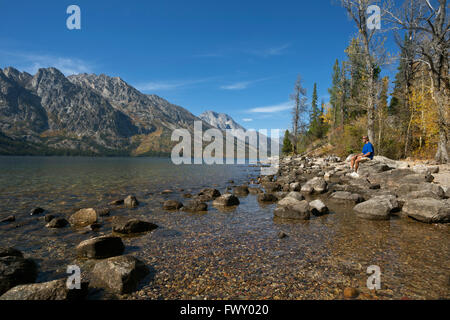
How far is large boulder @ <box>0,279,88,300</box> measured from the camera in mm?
4242

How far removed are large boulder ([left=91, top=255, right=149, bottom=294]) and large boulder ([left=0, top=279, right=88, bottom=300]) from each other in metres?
0.73

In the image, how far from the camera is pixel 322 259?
20.9ft

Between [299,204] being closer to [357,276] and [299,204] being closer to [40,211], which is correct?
[357,276]

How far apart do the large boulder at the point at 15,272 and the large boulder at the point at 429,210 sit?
1358 centimetres

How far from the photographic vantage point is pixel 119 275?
5.20m

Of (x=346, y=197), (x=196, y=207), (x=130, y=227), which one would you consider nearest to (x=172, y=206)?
(x=196, y=207)

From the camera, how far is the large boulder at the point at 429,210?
29.7 ft

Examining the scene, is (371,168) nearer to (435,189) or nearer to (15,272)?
(435,189)

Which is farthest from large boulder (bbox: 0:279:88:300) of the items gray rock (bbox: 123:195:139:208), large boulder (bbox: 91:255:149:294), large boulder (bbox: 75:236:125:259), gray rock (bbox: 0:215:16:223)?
gray rock (bbox: 123:195:139:208)

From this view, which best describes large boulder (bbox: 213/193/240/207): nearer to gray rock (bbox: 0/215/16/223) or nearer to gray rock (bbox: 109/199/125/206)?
gray rock (bbox: 109/199/125/206)

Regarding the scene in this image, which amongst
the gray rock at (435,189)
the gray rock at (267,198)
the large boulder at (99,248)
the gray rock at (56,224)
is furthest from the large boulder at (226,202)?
the gray rock at (435,189)
